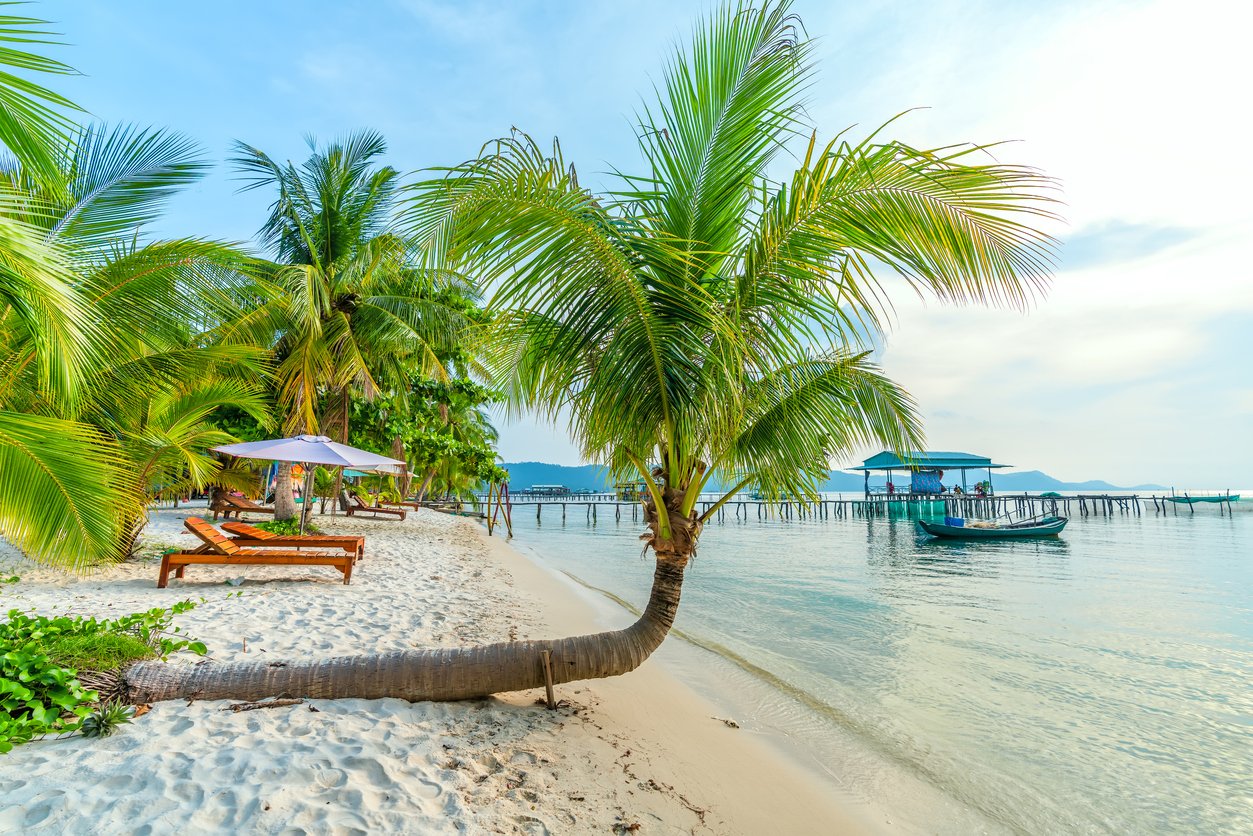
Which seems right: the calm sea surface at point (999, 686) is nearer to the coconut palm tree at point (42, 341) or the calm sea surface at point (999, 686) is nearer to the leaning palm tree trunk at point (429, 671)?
the leaning palm tree trunk at point (429, 671)

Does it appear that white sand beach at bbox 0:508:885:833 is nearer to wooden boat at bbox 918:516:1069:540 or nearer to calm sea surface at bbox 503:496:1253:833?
calm sea surface at bbox 503:496:1253:833

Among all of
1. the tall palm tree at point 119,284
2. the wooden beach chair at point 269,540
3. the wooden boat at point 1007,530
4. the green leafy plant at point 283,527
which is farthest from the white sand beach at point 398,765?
the wooden boat at point 1007,530

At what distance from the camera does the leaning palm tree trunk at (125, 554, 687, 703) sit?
360 cm

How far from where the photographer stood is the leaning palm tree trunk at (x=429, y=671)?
3600 mm

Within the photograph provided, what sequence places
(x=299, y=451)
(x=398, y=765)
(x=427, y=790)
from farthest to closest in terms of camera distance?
(x=299, y=451), (x=398, y=765), (x=427, y=790)

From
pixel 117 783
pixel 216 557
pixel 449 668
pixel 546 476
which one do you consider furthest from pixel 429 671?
pixel 546 476

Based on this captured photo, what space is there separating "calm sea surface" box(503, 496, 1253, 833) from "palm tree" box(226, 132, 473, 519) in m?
7.16

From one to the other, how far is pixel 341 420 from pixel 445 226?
12.8 metres

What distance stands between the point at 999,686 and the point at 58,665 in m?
8.82

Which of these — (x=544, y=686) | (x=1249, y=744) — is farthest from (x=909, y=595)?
(x=544, y=686)

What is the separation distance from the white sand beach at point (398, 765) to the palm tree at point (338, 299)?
7215 mm

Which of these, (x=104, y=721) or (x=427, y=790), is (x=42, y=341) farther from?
(x=427, y=790)

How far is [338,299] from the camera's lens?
14102mm

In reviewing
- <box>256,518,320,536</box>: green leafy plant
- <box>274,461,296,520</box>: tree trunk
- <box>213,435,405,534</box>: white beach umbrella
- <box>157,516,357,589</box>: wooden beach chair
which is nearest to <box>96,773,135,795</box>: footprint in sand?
<box>157,516,357,589</box>: wooden beach chair
